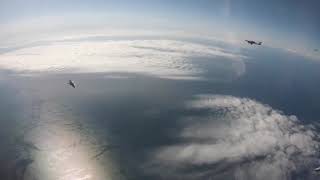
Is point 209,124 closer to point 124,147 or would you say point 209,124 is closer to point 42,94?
point 124,147

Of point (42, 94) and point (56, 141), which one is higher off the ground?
point (56, 141)

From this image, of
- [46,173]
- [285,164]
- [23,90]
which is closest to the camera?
[46,173]

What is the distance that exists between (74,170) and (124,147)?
14081 mm

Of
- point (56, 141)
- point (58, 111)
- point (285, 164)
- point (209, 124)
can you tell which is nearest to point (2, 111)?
point (58, 111)

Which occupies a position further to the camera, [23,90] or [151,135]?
[23,90]

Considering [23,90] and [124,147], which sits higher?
[124,147]

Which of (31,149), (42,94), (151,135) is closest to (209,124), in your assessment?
(151,135)

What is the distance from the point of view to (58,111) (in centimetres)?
9681

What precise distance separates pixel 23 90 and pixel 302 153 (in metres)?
117

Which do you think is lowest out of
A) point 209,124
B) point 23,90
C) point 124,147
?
point 23,90

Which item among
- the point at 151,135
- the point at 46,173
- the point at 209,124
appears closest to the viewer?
the point at 46,173

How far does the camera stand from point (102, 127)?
7694 centimetres

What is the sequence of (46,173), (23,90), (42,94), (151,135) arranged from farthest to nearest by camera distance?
(23,90) → (42,94) → (151,135) → (46,173)

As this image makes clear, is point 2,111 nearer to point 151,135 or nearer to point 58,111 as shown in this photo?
point 58,111
